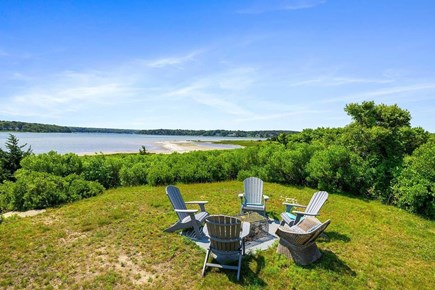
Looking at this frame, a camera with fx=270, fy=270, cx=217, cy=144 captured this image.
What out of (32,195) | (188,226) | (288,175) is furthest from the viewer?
(288,175)

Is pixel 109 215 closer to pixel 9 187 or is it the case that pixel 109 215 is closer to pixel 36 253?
pixel 36 253

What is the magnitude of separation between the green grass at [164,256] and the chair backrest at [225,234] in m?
0.47

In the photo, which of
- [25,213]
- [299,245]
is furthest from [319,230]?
[25,213]

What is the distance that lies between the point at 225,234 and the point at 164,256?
1.52m

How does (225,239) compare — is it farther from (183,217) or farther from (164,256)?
(183,217)

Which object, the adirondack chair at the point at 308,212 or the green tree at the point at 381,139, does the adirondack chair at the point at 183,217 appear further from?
the green tree at the point at 381,139

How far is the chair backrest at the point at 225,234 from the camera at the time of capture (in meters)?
4.93

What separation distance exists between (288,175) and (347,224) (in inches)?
238

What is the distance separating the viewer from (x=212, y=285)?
470cm

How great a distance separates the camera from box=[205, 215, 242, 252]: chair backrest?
4934 mm

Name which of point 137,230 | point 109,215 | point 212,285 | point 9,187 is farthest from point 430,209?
point 9,187

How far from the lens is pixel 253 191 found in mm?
8648

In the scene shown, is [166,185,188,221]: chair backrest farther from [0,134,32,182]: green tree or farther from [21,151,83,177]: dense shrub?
[0,134,32,182]: green tree

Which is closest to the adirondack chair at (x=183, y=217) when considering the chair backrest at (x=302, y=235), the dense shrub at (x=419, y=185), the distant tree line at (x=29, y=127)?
the chair backrest at (x=302, y=235)
